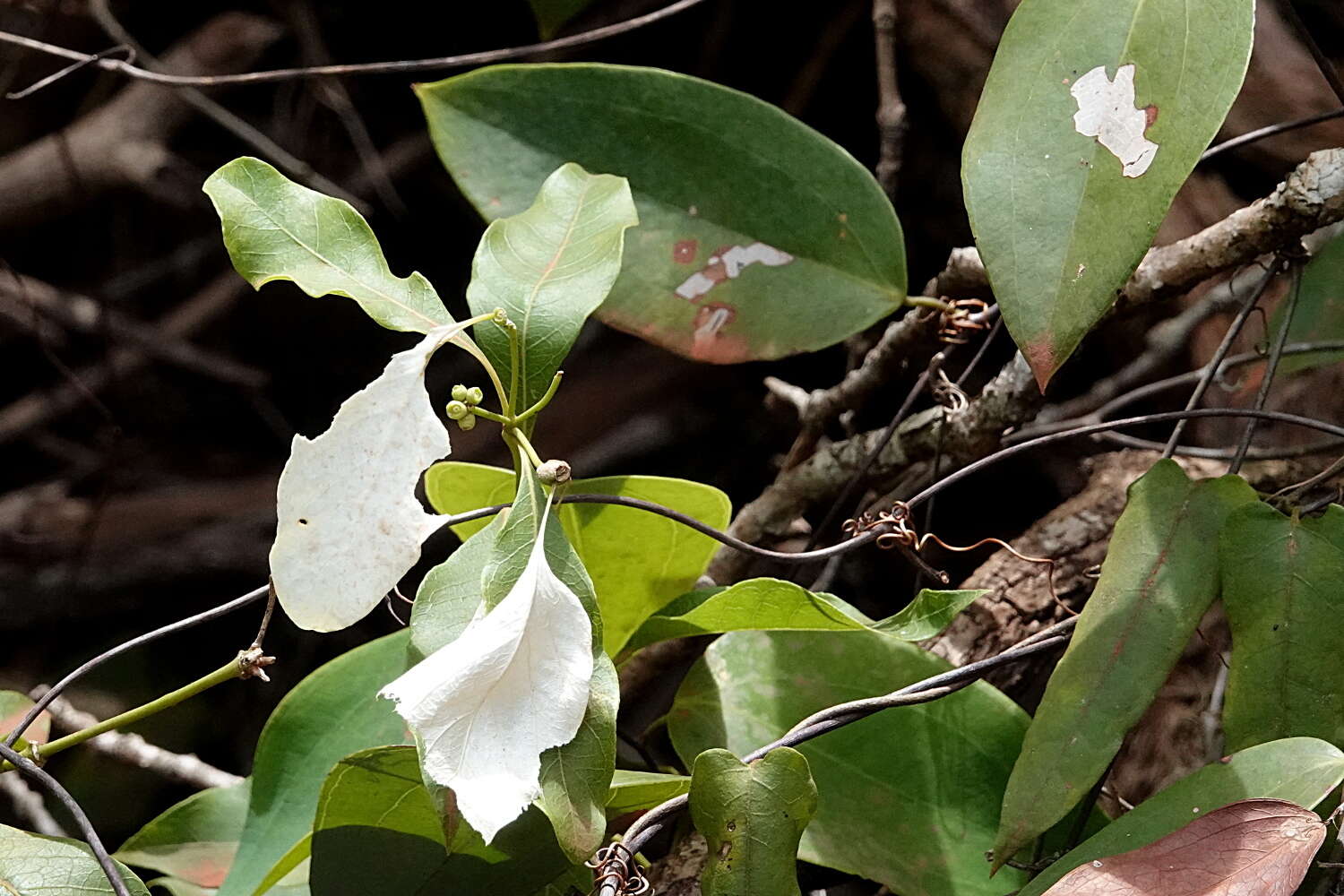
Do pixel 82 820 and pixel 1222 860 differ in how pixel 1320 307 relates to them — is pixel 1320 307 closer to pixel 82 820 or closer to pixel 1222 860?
pixel 1222 860

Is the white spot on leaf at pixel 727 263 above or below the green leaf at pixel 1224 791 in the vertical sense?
above

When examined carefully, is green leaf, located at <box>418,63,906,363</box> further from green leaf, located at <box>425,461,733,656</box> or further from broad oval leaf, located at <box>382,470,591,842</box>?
broad oval leaf, located at <box>382,470,591,842</box>

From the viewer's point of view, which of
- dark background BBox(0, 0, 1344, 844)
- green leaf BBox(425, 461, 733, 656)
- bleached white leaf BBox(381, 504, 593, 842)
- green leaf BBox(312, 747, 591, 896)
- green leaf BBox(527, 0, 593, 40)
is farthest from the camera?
dark background BBox(0, 0, 1344, 844)

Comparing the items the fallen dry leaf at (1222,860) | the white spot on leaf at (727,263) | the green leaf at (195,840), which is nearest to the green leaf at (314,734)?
the green leaf at (195,840)

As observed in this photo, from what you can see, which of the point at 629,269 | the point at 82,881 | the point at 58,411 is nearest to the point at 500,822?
the point at 82,881

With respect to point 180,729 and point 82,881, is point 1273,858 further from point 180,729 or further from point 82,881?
point 180,729

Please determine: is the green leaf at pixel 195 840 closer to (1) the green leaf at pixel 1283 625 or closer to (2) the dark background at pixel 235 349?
(2) the dark background at pixel 235 349

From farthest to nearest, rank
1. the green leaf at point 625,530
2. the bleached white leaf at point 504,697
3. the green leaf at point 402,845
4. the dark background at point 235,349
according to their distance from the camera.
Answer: the dark background at point 235,349
the green leaf at point 625,530
the green leaf at point 402,845
the bleached white leaf at point 504,697

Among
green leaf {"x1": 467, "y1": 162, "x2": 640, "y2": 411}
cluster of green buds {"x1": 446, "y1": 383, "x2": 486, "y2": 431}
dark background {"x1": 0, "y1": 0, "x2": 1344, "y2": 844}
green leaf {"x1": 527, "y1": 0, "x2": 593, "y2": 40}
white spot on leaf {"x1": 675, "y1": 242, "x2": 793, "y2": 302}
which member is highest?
green leaf {"x1": 527, "y1": 0, "x2": 593, "y2": 40}

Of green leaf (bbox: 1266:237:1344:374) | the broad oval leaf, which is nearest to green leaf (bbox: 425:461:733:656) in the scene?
the broad oval leaf
